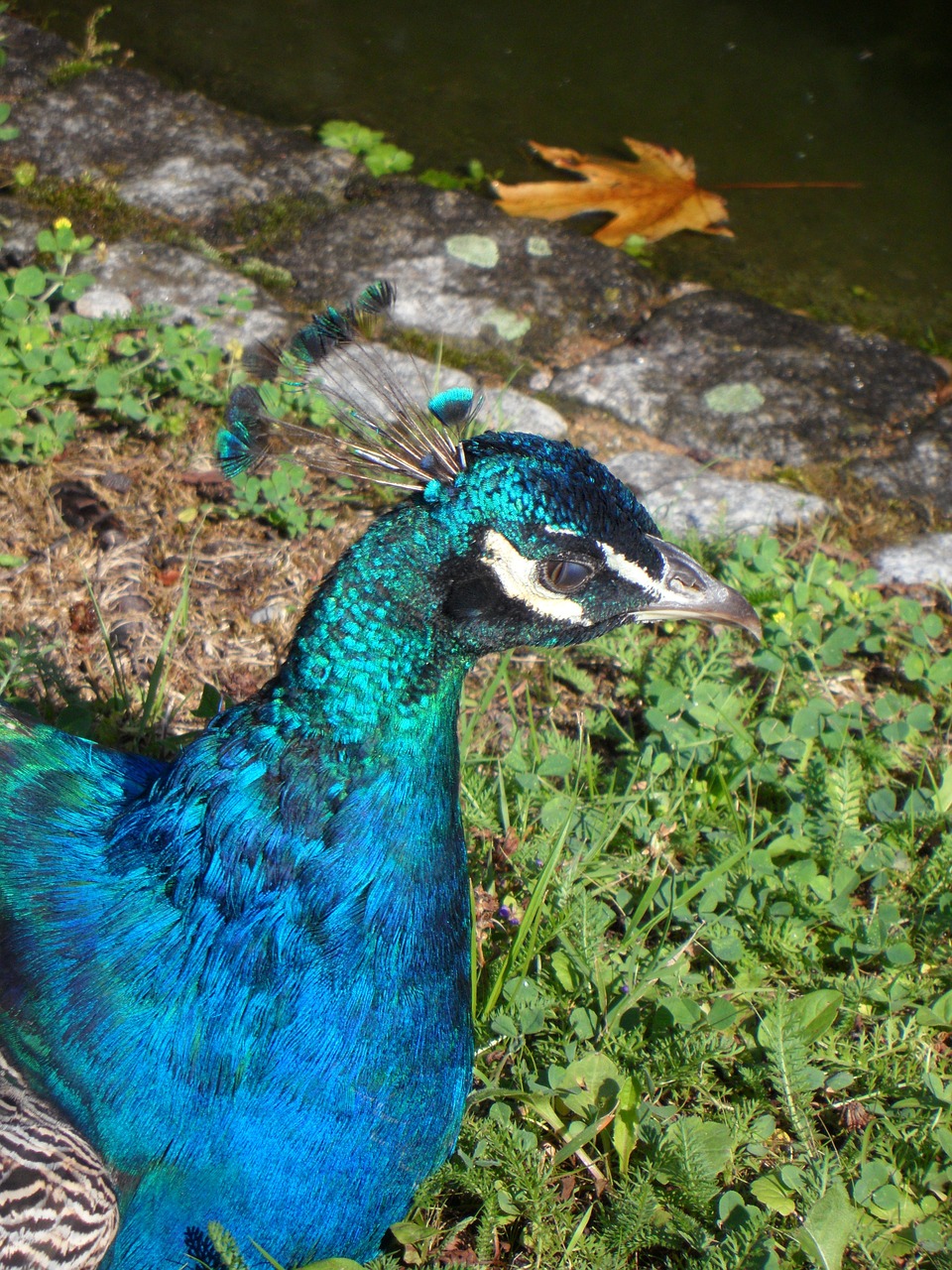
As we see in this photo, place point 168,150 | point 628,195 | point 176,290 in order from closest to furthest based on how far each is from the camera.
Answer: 1. point 176,290
2. point 168,150
3. point 628,195

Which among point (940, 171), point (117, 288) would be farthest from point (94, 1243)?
point (940, 171)

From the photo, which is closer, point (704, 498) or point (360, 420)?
point (360, 420)

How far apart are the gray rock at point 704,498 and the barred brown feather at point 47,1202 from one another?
1.79 m

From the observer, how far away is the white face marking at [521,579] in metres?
1.31

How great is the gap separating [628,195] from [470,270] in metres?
0.82

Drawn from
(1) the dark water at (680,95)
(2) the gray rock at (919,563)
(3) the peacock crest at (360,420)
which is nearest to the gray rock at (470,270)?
(1) the dark water at (680,95)

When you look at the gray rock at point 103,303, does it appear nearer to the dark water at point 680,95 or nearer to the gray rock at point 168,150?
the gray rock at point 168,150

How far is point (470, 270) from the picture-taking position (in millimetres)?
3256

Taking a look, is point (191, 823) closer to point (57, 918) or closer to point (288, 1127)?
point (57, 918)

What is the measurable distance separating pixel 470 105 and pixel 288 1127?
12.4ft

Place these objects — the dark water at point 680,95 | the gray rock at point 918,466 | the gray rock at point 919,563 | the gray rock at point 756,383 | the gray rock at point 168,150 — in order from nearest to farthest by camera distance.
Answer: the gray rock at point 919,563 → the gray rock at point 918,466 → the gray rock at point 756,383 → the gray rock at point 168,150 → the dark water at point 680,95

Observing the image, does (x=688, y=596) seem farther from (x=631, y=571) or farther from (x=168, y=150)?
(x=168, y=150)

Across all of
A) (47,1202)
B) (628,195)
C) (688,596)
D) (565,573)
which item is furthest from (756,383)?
(47,1202)

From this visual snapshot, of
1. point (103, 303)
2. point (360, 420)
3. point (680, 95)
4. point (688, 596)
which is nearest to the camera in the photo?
point (360, 420)
